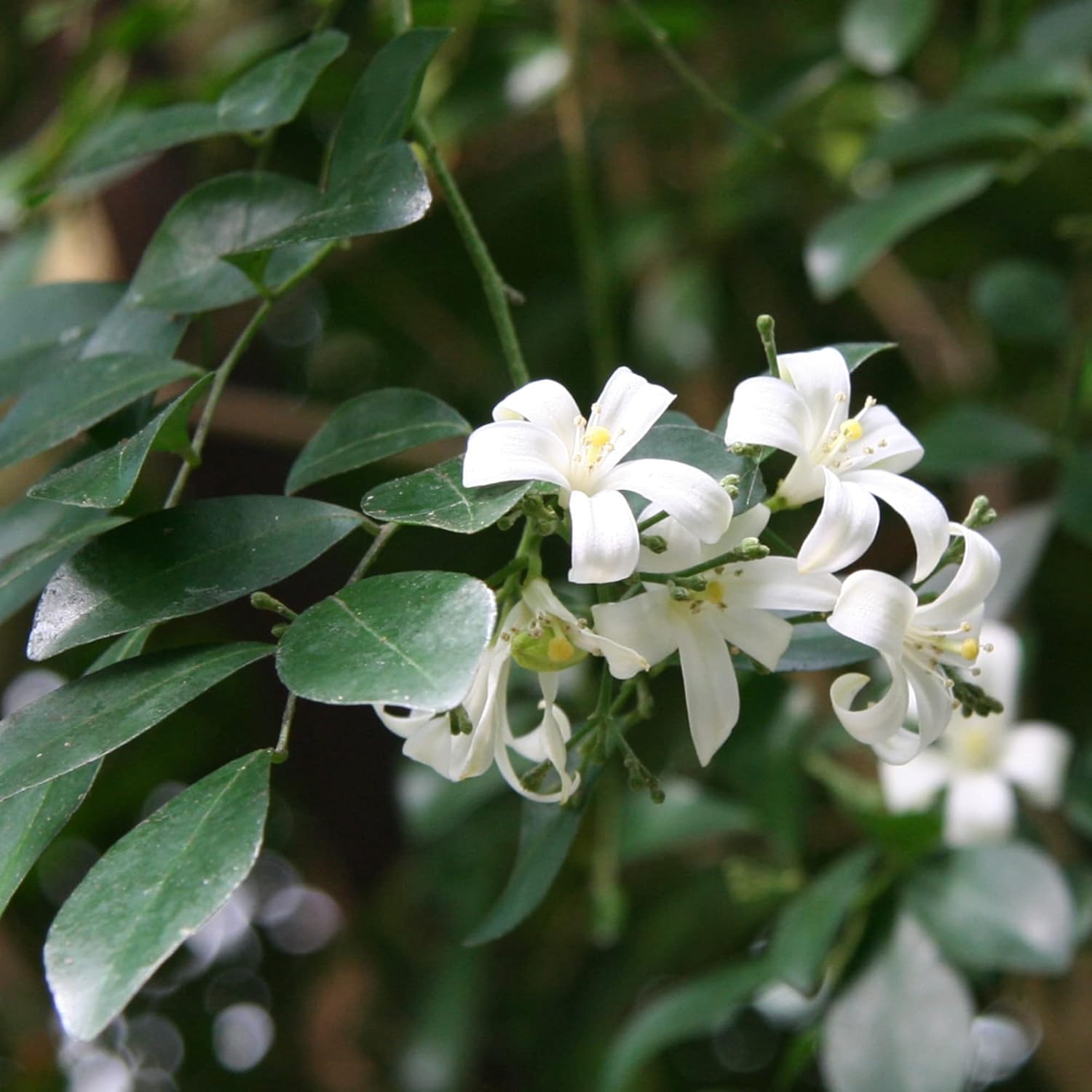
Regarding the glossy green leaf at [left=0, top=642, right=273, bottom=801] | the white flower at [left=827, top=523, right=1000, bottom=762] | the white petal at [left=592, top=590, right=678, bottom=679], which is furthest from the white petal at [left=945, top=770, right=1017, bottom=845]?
the glossy green leaf at [left=0, top=642, right=273, bottom=801]

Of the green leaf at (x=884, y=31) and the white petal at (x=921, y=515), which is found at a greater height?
the white petal at (x=921, y=515)

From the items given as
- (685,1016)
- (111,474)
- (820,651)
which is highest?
(111,474)

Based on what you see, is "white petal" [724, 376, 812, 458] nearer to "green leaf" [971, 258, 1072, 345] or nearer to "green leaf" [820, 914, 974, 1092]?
"green leaf" [820, 914, 974, 1092]

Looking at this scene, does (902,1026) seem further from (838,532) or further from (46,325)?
(46,325)

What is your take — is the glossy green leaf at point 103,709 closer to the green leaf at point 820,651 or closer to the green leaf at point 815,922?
the green leaf at point 820,651

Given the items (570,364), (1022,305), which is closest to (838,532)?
(1022,305)

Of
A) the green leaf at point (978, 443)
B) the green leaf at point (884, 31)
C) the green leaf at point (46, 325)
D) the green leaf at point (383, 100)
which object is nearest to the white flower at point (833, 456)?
the green leaf at point (383, 100)
